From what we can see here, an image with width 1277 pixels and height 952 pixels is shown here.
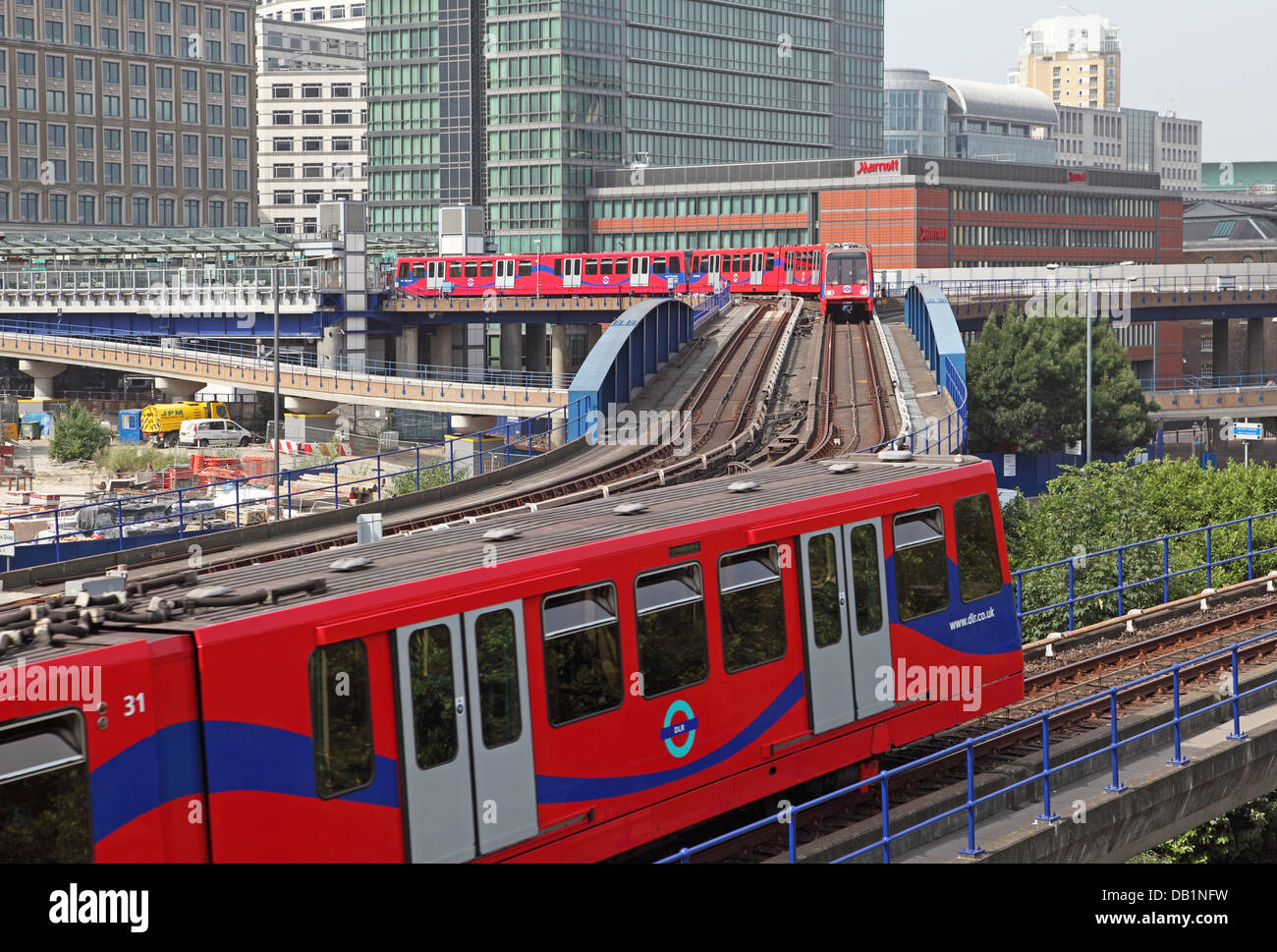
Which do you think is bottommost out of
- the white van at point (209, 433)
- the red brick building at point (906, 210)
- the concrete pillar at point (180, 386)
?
the white van at point (209, 433)

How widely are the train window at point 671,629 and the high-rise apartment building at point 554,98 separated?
102m

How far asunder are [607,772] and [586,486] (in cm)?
1797

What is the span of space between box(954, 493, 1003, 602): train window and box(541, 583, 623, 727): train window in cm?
434

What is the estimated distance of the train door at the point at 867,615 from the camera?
13289mm

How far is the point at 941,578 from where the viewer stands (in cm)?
1421

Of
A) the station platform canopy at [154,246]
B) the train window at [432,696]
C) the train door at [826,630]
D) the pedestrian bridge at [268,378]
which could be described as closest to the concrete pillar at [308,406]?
the pedestrian bridge at [268,378]

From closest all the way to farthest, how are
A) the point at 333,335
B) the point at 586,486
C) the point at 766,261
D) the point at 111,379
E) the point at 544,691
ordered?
the point at 544,691 → the point at 586,486 → the point at 766,261 → the point at 333,335 → the point at 111,379

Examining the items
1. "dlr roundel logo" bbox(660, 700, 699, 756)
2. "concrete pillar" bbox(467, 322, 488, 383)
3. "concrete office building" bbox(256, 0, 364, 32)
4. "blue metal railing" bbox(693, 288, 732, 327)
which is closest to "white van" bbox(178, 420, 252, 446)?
"blue metal railing" bbox(693, 288, 732, 327)

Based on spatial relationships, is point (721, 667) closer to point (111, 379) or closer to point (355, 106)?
point (111, 379)

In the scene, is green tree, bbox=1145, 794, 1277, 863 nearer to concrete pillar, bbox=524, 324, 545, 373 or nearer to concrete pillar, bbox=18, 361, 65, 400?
concrete pillar, bbox=18, 361, 65, 400

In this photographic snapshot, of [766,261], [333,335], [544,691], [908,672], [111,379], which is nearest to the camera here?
[544,691]

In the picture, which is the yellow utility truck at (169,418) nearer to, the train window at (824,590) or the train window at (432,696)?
the train window at (824,590)

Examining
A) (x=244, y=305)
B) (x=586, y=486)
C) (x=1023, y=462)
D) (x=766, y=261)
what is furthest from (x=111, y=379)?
(x=586, y=486)

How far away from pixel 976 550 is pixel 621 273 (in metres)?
66.2
